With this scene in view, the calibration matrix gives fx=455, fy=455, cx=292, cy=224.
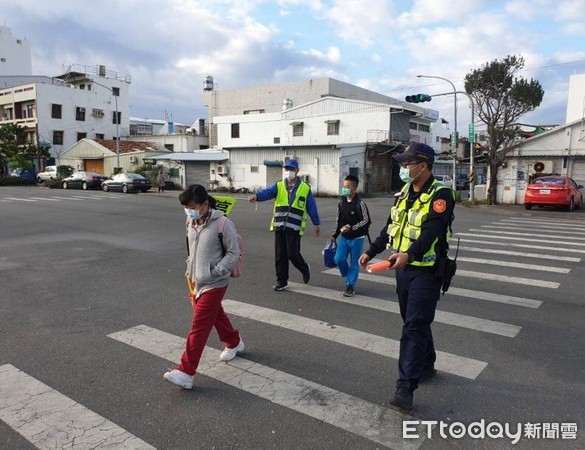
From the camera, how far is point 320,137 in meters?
39.7

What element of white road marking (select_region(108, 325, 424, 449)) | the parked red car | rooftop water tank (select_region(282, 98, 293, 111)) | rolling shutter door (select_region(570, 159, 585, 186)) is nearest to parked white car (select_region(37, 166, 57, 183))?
rooftop water tank (select_region(282, 98, 293, 111))

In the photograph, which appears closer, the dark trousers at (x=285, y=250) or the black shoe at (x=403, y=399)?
the black shoe at (x=403, y=399)

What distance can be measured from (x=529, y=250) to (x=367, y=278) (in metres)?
4.80

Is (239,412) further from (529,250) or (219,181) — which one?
(219,181)

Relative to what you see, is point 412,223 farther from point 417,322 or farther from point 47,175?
point 47,175

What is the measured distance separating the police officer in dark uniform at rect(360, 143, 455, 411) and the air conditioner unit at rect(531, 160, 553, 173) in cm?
2394

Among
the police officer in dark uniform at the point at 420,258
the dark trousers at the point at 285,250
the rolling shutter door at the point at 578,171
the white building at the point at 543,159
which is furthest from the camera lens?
the rolling shutter door at the point at 578,171

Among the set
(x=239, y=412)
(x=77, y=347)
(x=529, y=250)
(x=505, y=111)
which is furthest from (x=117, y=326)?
(x=505, y=111)

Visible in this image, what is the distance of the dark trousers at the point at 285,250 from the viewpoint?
21.0ft

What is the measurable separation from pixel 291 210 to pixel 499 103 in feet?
70.4

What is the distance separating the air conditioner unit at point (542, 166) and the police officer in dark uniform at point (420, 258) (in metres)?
23.9

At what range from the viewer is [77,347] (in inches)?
177

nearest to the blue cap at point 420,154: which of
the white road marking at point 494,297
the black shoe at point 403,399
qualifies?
the black shoe at point 403,399

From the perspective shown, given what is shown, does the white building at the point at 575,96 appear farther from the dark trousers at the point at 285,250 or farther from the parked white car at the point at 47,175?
the parked white car at the point at 47,175
